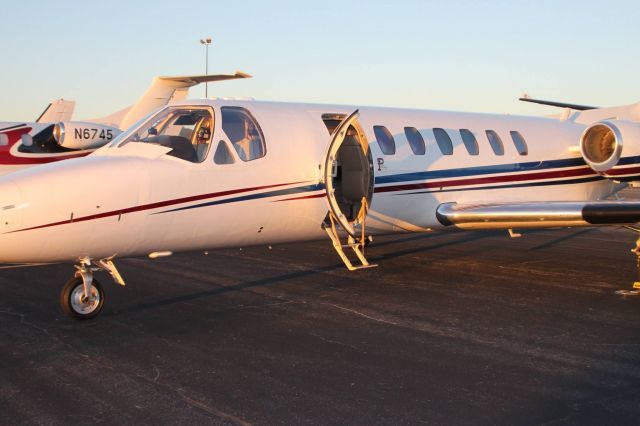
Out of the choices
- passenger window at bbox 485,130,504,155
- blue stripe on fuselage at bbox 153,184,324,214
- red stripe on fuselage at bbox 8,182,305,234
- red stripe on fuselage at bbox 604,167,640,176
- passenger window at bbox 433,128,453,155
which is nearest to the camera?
red stripe on fuselage at bbox 8,182,305,234

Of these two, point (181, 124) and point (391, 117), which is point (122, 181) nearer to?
point (181, 124)

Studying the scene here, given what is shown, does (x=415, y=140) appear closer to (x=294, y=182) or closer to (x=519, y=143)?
(x=519, y=143)

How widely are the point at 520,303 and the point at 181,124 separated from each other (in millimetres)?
4909

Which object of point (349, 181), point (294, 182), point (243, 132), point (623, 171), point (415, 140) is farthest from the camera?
point (623, 171)

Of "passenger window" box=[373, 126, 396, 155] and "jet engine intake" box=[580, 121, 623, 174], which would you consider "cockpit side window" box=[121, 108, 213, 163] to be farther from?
"jet engine intake" box=[580, 121, 623, 174]

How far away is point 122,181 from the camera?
7.66m

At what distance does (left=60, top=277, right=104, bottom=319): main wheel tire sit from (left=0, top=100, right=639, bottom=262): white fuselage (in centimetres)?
46

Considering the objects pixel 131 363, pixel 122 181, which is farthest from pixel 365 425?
pixel 122 181

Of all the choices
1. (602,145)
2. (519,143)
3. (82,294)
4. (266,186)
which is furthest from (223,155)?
(602,145)

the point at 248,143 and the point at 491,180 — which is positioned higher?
the point at 248,143

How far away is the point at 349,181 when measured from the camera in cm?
1079

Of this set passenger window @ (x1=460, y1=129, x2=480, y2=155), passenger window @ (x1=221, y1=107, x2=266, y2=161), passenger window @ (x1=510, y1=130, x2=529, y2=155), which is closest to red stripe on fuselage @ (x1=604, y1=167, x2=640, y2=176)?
passenger window @ (x1=510, y1=130, x2=529, y2=155)

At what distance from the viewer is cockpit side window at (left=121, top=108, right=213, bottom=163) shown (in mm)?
8383

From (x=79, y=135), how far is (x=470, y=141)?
57.2ft
